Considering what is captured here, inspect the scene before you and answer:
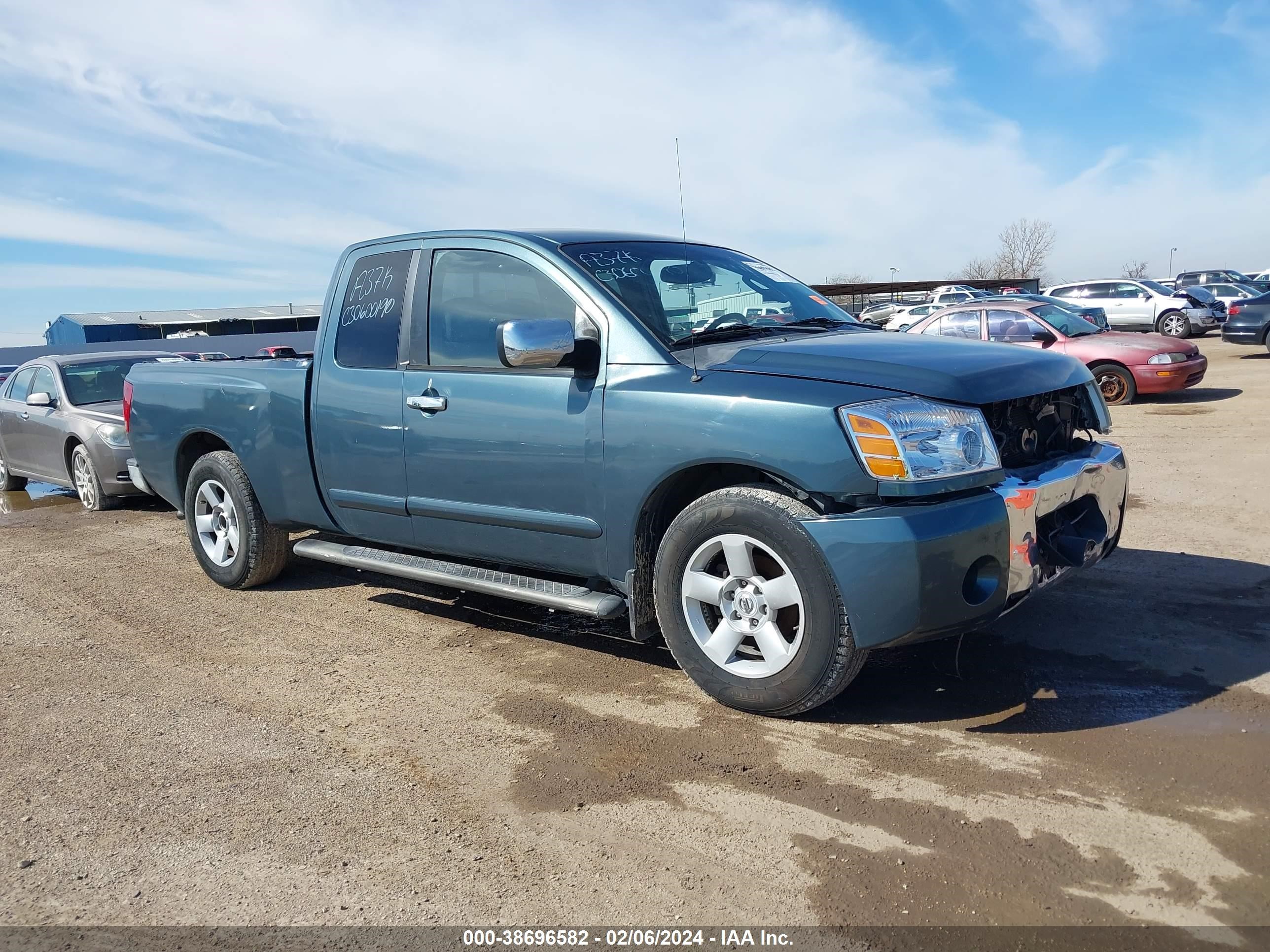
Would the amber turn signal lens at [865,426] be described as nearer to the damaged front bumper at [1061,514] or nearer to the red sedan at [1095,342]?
the damaged front bumper at [1061,514]

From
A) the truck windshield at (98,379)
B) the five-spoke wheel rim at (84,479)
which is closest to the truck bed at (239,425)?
the five-spoke wheel rim at (84,479)

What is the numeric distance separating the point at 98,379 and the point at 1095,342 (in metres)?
12.0

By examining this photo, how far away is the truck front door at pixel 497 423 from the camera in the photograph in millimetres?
4043

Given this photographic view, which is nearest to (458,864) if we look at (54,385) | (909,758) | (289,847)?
(289,847)

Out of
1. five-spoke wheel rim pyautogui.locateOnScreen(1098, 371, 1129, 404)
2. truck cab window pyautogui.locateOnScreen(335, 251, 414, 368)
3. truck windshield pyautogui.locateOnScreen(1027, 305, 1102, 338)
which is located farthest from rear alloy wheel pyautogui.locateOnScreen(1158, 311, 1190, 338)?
truck cab window pyautogui.locateOnScreen(335, 251, 414, 368)

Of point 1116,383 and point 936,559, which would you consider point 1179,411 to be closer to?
point 1116,383

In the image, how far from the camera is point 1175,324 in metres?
24.6

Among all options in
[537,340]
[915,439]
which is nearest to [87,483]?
[537,340]

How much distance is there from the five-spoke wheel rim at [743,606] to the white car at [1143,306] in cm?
2365

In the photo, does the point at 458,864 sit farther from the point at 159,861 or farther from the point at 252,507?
the point at 252,507

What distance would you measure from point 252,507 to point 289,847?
3043mm

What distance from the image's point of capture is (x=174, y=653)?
4.86 m

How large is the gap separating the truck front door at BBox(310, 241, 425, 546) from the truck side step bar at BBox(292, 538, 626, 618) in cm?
12

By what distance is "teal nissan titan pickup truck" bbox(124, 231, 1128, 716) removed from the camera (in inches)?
132
